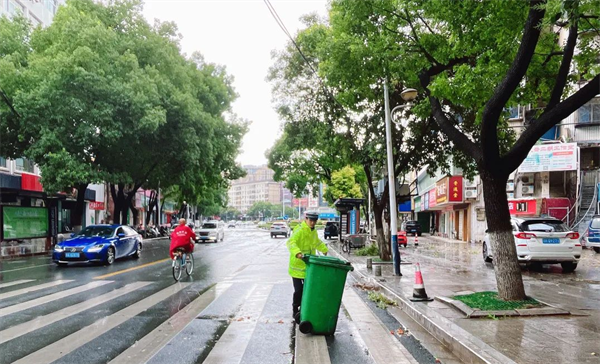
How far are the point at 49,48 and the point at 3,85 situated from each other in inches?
94.2

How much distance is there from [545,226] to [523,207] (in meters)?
13.9

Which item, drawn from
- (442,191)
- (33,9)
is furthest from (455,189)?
(33,9)

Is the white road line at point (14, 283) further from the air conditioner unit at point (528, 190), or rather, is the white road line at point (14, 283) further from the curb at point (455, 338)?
the air conditioner unit at point (528, 190)

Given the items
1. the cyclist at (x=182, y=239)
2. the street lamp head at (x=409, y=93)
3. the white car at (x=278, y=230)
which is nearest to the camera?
the street lamp head at (x=409, y=93)

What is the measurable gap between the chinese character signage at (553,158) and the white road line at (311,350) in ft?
73.7

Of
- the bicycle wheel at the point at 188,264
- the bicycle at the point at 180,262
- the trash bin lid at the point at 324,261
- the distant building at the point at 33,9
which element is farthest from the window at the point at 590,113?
the distant building at the point at 33,9

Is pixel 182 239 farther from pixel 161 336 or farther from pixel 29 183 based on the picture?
pixel 29 183

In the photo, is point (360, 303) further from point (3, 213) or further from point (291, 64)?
point (3, 213)

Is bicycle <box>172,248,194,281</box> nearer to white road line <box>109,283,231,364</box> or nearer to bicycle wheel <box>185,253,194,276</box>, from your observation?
bicycle wheel <box>185,253,194,276</box>

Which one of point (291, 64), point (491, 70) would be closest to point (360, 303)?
point (491, 70)

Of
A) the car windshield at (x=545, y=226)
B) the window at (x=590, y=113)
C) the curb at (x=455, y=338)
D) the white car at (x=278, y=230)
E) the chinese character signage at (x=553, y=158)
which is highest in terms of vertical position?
the window at (x=590, y=113)

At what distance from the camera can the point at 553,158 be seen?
24.8m

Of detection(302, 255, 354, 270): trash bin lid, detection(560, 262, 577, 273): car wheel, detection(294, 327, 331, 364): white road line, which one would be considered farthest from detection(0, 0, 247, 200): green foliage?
detection(560, 262, 577, 273): car wheel

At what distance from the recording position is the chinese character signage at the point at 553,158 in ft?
80.1
